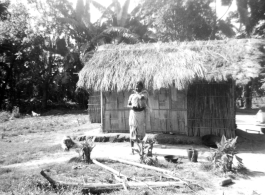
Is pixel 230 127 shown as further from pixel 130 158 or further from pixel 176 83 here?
pixel 130 158

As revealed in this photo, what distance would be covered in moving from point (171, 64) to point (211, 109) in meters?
1.93

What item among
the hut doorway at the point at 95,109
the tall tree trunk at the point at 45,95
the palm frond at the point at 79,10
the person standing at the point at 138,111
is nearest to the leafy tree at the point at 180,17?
the palm frond at the point at 79,10

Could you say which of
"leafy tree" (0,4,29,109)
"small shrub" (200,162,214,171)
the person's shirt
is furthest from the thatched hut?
"leafy tree" (0,4,29,109)

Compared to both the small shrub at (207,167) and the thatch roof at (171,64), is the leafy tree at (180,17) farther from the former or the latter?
the small shrub at (207,167)

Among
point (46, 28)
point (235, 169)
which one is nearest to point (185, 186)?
point (235, 169)

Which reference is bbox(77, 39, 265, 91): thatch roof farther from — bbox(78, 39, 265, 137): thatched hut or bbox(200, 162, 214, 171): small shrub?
bbox(200, 162, 214, 171): small shrub

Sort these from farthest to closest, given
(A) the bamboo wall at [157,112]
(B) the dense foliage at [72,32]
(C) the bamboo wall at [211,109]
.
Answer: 1. (B) the dense foliage at [72,32]
2. (A) the bamboo wall at [157,112]
3. (C) the bamboo wall at [211,109]

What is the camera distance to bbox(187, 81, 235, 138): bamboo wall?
805 cm

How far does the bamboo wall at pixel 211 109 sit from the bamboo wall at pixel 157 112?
Result: 0.29 m

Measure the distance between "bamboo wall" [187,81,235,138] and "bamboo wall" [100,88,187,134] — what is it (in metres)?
0.29

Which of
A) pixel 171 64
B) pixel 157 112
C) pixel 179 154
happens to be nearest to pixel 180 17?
pixel 171 64

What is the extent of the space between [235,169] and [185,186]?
1.46m

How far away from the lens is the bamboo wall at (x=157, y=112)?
27.7ft

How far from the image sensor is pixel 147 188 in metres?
4.24
